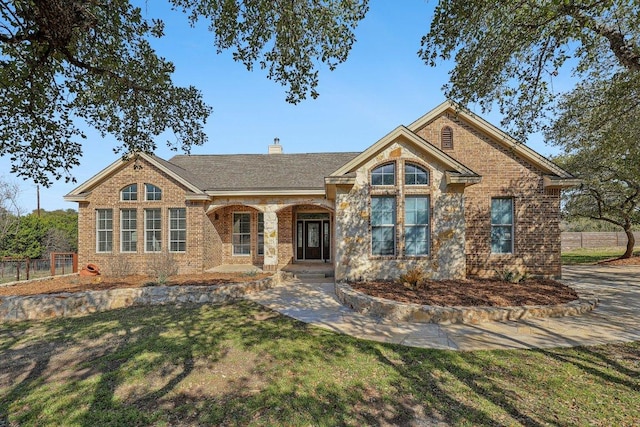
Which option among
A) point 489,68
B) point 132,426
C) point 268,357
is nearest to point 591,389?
point 268,357

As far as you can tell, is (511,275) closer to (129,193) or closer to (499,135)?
(499,135)

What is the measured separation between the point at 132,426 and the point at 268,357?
2.01m

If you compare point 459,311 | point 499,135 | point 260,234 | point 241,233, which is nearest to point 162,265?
point 241,233

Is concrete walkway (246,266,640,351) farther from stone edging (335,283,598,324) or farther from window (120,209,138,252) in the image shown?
window (120,209,138,252)

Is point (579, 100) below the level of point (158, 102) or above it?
above

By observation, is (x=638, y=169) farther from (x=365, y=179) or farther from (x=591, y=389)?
(x=591, y=389)

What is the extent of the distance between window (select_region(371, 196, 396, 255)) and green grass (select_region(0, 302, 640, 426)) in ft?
14.6

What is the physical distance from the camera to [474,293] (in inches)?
316

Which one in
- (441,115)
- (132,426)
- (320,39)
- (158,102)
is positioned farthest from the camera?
(441,115)

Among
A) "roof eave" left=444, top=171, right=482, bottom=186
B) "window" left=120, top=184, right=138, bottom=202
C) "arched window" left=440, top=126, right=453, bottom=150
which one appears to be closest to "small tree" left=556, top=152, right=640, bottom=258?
"arched window" left=440, top=126, right=453, bottom=150

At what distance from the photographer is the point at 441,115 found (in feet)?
37.7

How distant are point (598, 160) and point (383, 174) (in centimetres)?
1380

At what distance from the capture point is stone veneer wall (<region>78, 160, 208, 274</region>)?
13094 millimetres

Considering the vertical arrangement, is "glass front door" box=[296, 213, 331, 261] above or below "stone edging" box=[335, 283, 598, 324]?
above
